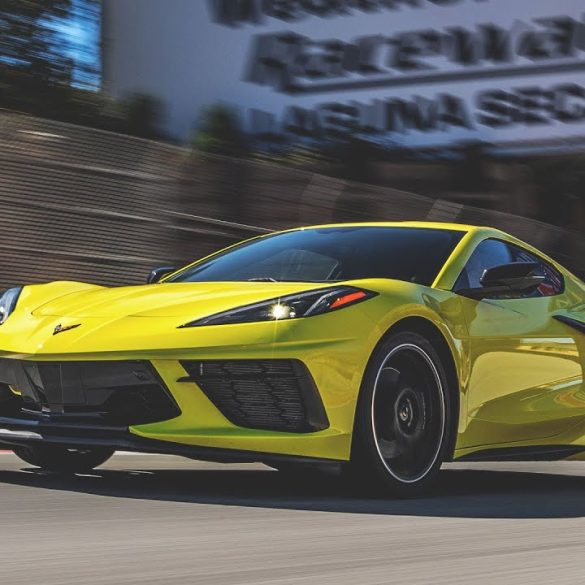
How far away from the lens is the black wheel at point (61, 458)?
6.80 metres

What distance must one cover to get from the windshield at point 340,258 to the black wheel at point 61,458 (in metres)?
0.94

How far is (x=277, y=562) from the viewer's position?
4.36m

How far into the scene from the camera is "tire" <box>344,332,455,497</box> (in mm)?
5895

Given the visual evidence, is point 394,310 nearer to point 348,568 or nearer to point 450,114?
point 348,568

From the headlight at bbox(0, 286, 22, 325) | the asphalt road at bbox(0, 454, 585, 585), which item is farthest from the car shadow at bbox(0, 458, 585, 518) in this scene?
the headlight at bbox(0, 286, 22, 325)

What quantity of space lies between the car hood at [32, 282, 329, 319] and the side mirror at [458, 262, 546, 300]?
866 millimetres

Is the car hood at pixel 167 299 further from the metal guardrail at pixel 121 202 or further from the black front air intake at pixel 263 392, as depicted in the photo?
the metal guardrail at pixel 121 202

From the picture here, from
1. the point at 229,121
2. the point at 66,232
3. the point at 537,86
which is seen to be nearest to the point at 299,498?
the point at 66,232

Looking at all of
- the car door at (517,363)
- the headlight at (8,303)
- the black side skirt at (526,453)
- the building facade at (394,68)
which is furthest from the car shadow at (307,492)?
the building facade at (394,68)

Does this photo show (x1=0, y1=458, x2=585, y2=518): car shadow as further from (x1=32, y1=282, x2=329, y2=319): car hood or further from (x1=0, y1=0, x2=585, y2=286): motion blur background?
(x1=0, y1=0, x2=585, y2=286): motion blur background

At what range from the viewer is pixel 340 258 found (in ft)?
22.3

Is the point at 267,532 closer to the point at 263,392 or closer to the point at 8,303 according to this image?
the point at 263,392

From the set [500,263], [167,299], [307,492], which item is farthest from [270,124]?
[307,492]

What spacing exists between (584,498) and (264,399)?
1807 mm
